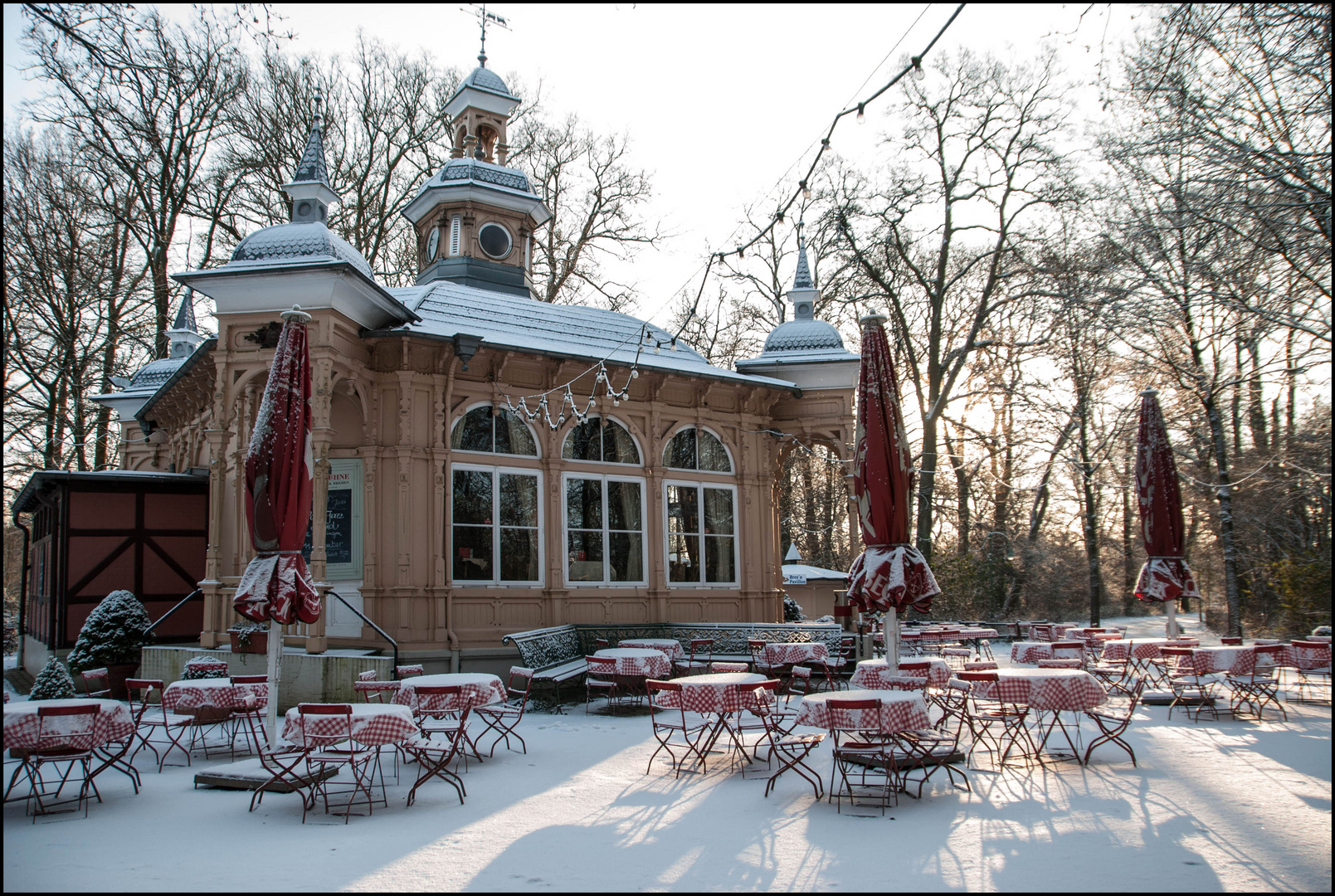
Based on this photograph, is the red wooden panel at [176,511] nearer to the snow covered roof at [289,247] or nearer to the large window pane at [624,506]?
the snow covered roof at [289,247]

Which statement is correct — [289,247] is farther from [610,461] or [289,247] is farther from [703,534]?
[703,534]

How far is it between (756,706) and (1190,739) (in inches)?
166

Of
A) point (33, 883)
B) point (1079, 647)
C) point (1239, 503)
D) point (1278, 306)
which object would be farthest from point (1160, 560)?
point (33, 883)

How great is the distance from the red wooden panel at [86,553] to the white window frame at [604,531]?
764 centimetres

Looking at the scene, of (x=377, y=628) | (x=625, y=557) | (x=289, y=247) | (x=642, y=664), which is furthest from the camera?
(x=625, y=557)

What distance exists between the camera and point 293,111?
23438 mm

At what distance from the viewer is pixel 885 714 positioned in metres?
6.34

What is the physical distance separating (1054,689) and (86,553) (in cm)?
1445

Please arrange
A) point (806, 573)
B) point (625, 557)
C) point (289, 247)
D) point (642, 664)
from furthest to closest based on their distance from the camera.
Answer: point (806, 573) → point (625, 557) → point (289, 247) → point (642, 664)

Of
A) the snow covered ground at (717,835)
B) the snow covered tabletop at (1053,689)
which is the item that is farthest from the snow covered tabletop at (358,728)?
the snow covered tabletop at (1053,689)

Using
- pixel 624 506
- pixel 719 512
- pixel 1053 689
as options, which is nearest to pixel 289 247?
pixel 624 506

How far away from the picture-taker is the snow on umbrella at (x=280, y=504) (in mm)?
7176

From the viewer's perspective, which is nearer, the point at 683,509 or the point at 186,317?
the point at 683,509

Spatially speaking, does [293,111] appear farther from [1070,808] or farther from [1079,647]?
[1070,808]
